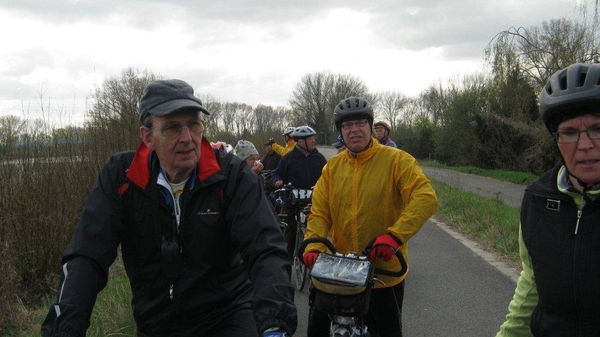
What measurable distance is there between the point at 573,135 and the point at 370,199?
6.10ft

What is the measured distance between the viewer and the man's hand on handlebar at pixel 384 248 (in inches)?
135

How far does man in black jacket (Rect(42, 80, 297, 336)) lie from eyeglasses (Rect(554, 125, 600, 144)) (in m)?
1.20

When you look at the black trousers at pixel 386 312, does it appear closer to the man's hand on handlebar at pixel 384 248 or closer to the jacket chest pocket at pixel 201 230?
the man's hand on handlebar at pixel 384 248

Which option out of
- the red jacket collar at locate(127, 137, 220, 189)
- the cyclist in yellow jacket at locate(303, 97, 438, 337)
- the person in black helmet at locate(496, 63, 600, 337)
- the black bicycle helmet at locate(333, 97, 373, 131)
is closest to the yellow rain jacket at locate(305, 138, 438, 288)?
the cyclist in yellow jacket at locate(303, 97, 438, 337)

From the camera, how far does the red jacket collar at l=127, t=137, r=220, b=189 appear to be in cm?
268

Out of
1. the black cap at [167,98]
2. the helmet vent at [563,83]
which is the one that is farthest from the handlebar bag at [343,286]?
the helmet vent at [563,83]

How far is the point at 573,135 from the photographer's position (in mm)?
2178

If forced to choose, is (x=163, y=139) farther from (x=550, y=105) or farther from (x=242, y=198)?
(x=550, y=105)

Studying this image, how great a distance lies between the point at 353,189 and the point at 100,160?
7.04 meters

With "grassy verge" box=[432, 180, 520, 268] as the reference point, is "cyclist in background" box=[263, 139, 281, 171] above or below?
above

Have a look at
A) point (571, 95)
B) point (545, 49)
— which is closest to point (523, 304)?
point (571, 95)

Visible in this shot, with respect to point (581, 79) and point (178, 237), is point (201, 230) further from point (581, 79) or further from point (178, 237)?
point (581, 79)

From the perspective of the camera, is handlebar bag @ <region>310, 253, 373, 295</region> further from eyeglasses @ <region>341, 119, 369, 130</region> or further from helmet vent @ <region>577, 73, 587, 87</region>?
helmet vent @ <region>577, 73, 587, 87</region>

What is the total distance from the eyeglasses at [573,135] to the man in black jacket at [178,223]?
120cm
